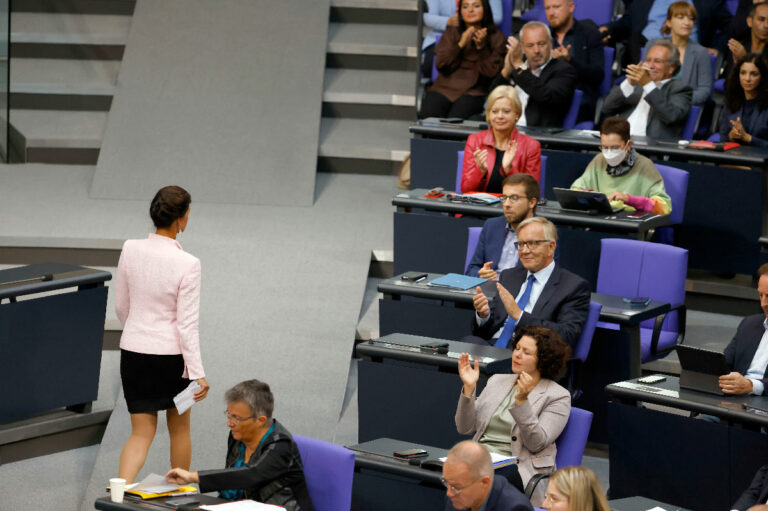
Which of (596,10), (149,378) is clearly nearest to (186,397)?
(149,378)

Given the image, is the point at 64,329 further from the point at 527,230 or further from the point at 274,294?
the point at 527,230

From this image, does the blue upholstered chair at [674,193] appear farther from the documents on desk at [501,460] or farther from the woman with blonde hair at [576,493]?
the woman with blonde hair at [576,493]

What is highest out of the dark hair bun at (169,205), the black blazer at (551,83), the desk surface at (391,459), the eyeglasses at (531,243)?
the black blazer at (551,83)

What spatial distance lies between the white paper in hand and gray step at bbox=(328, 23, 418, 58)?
5005 mm

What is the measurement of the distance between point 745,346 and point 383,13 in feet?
18.1

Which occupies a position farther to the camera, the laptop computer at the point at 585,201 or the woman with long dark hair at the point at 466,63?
the woman with long dark hair at the point at 466,63

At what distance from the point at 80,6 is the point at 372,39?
227 cm

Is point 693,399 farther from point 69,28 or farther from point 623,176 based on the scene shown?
point 69,28

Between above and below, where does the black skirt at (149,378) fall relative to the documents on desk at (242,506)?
above

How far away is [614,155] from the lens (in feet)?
21.2

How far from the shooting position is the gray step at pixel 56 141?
28.3ft

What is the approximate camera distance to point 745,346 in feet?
15.9

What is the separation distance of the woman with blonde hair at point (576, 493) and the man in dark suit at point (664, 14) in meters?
5.52

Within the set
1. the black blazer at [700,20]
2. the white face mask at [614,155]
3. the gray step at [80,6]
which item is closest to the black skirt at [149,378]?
the white face mask at [614,155]
